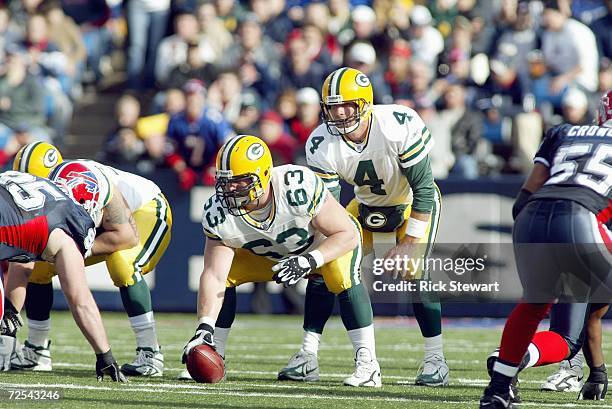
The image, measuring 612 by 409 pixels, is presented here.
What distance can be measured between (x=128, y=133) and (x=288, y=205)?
6793 mm

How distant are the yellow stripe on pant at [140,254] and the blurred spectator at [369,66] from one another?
18.0ft

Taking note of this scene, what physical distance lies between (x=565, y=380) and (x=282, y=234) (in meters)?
1.82

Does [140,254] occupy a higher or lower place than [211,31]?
lower

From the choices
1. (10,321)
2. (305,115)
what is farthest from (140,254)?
(305,115)

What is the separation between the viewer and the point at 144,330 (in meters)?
7.84

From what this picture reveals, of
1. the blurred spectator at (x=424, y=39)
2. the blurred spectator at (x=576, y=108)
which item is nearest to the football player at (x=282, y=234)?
the blurred spectator at (x=576, y=108)

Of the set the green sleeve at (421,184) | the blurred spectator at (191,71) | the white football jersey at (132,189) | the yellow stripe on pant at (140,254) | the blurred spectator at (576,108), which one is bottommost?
the yellow stripe on pant at (140,254)

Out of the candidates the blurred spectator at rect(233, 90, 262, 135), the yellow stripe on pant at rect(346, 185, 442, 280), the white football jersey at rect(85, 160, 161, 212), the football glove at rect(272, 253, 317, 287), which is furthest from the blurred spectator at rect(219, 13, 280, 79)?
the football glove at rect(272, 253, 317, 287)

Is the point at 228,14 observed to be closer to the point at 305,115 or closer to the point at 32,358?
the point at 305,115

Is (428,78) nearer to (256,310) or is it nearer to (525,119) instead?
(525,119)

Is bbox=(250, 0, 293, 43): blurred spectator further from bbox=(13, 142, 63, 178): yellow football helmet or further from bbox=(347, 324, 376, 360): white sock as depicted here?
bbox=(347, 324, 376, 360): white sock

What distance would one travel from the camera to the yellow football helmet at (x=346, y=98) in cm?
754

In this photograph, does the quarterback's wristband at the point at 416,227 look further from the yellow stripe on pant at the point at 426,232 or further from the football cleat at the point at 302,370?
the football cleat at the point at 302,370

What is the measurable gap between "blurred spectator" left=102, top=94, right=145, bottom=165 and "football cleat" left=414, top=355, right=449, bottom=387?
6483 mm
